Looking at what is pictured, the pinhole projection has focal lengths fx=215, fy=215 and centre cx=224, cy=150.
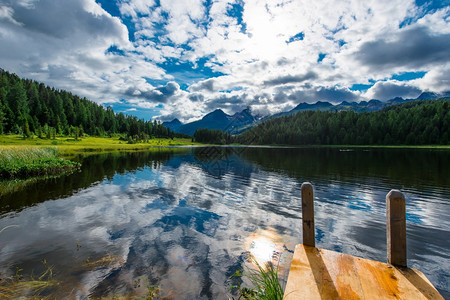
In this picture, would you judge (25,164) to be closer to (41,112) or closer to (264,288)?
(264,288)

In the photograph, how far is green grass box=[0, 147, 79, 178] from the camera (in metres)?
28.0

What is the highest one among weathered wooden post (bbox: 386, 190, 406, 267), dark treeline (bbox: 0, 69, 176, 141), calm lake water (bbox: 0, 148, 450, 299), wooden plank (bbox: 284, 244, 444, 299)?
dark treeline (bbox: 0, 69, 176, 141)

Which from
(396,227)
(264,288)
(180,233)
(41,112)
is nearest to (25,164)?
(180,233)

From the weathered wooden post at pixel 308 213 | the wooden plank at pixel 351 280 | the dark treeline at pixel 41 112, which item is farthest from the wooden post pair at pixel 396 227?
the dark treeline at pixel 41 112

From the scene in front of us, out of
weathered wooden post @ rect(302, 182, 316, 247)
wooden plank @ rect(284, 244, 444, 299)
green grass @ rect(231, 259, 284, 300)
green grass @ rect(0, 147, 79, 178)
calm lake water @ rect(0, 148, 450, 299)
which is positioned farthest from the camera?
green grass @ rect(0, 147, 79, 178)

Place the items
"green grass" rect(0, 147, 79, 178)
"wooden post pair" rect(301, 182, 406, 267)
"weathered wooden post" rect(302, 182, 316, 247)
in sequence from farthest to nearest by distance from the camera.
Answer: "green grass" rect(0, 147, 79, 178), "weathered wooden post" rect(302, 182, 316, 247), "wooden post pair" rect(301, 182, 406, 267)

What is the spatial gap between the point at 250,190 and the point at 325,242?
13.3 meters

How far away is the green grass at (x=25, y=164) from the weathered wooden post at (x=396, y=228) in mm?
38834

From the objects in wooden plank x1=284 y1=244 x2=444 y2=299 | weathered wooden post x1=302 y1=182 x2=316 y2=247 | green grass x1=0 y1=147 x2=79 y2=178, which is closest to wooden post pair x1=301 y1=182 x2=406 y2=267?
wooden plank x1=284 y1=244 x2=444 y2=299

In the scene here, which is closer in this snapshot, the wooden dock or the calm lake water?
the wooden dock

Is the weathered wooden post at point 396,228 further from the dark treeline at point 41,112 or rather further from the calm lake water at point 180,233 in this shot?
the dark treeline at point 41,112

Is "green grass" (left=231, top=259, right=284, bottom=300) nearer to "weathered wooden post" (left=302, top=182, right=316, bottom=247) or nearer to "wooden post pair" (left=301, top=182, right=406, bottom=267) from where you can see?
"weathered wooden post" (left=302, top=182, right=316, bottom=247)

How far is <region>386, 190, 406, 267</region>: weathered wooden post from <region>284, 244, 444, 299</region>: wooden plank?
329mm

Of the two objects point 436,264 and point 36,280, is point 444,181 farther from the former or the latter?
point 36,280
